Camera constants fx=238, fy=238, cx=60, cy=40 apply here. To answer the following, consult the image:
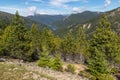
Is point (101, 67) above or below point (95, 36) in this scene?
below

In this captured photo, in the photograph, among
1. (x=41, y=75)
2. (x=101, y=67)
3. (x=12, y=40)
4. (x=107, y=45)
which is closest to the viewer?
(x=41, y=75)

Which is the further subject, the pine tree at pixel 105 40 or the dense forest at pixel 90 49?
the pine tree at pixel 105 40

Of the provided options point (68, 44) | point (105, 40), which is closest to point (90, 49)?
point (105, 40)

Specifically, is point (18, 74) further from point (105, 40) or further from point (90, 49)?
point (90, 49)

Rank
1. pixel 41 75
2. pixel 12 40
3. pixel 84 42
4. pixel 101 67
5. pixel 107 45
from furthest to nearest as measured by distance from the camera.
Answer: pixel 84 42 < pixel 12 40 < pixel 107 45 < pixel 101 67 < pixel 41 75

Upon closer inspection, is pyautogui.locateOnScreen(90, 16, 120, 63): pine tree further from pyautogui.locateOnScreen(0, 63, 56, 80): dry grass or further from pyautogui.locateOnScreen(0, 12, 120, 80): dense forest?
pyautogui.locateOnScreen(0, 63, 56, 80): dry grass

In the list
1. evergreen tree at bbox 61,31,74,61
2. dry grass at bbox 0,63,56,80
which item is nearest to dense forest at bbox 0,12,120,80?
evergreen tree at bbox 61,31,74,61

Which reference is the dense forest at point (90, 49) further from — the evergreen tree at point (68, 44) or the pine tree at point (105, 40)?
the evergreen tree at point (68, 44)

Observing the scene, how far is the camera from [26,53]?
7119 centimetres

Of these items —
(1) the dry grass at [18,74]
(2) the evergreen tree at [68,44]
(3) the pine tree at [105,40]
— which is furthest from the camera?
(2) the evergreen tree at [68,44]

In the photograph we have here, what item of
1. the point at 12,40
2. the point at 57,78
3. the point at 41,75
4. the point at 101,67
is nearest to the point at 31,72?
the point at 41,75

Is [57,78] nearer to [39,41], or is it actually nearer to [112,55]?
[112,55]

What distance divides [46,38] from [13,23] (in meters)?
30.4

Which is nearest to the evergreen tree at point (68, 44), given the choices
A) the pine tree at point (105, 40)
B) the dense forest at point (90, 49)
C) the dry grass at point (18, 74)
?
the dense forest at point (90, 49)
